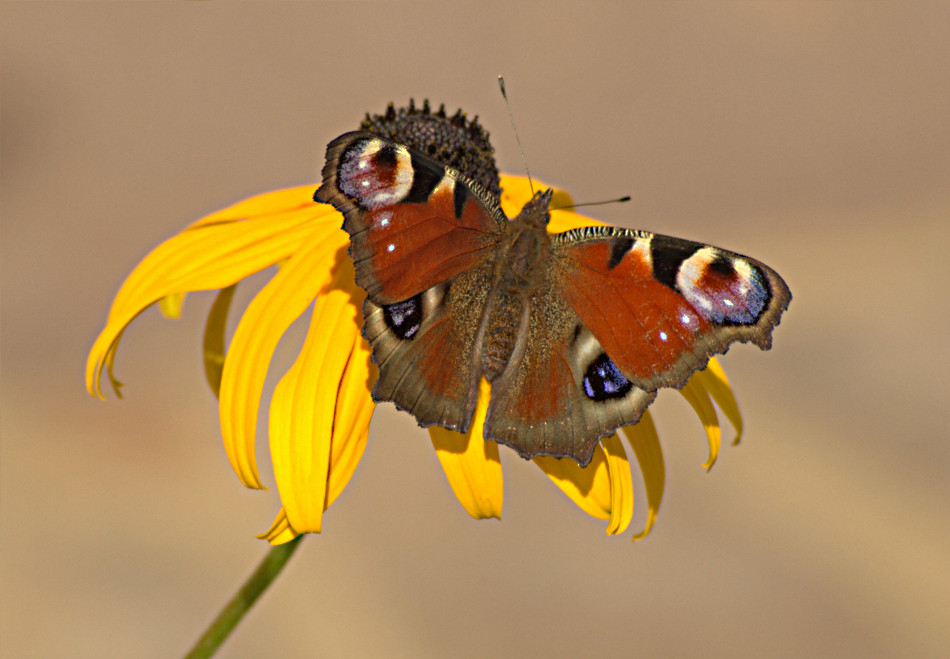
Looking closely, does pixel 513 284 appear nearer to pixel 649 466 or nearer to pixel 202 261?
pixel 649 466

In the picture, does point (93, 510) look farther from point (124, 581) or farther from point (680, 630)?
point (680, 630)

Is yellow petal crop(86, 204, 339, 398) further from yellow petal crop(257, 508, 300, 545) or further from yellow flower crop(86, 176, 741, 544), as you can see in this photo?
yellow petal crop(257, 508, 300, 545)

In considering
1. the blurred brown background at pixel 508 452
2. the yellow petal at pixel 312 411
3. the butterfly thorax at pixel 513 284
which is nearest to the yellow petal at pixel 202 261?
the yellow petal at pixel 312 411

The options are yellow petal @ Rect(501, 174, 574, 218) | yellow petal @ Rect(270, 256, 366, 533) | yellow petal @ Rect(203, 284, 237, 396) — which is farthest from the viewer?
yellow petal @ Rect(501, 174, 574, 218)

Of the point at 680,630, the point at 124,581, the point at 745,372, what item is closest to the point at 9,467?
the point at 124,581

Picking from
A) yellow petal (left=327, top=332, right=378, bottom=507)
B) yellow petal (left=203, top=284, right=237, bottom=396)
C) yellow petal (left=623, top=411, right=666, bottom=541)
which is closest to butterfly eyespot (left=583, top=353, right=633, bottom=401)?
yellow petal (left=623, top=411, right=666, bottom=541)

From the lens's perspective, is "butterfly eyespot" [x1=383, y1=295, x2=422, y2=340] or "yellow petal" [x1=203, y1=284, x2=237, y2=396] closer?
"butterfly eyespot" [x1=383, y1=295, x2=422, y2=340]
